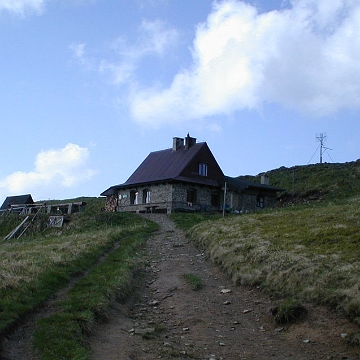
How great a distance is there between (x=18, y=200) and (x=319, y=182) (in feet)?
121

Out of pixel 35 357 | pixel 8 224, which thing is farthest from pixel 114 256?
pixel 8 224

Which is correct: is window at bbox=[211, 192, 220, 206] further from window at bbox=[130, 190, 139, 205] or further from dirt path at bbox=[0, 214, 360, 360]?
dirt path at bbox=[0, 214, 360, 360]

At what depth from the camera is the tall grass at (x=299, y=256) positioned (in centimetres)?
1276

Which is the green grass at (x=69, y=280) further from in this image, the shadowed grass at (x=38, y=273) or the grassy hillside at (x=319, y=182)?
the grassy hillside at (x=319, y=182)

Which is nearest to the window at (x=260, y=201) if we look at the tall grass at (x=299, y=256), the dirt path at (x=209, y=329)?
the tall grass at (x=299, y=256)

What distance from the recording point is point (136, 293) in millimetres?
15305

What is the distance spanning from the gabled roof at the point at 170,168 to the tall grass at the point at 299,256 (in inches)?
901

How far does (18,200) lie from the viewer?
63.4m

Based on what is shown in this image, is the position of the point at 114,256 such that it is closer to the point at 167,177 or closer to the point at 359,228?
the point at 359,228

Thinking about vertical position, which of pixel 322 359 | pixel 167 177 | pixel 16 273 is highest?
pixel 167 177

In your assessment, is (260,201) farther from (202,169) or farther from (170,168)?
(170,168)

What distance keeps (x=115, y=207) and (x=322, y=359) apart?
45193 millimetres

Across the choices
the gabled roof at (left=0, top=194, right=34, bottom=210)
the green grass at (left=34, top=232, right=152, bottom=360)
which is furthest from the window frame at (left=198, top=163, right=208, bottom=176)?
the green grass at (left=34, top=232, right=152, bottom=360)

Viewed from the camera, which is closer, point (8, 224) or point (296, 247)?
point (296, 247)
